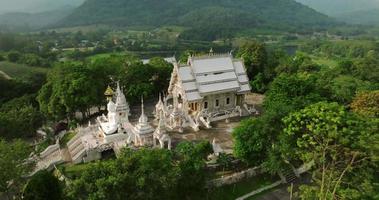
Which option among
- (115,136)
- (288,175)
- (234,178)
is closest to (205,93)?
(115,136)

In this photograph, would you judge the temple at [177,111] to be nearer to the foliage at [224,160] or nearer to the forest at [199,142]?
the foliage at [224,160]

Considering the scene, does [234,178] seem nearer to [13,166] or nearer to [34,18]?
[13,166]

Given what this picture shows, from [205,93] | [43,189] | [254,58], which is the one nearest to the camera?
[43,189]

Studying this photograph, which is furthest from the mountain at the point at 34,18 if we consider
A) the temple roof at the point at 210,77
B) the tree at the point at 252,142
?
the tree at the point at 252,142

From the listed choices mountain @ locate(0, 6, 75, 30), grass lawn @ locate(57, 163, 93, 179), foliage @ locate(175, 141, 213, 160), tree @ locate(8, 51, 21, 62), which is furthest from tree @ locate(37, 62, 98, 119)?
mountain @ locate(0, 6, 75, 30)

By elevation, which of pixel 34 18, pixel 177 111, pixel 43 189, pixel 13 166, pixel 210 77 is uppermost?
pixel 34 18

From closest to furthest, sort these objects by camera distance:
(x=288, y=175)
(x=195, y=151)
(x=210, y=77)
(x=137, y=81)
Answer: (x=195, y=151) < (x=288, y=175) < (x=210, y=77) < (x=137, y=81)

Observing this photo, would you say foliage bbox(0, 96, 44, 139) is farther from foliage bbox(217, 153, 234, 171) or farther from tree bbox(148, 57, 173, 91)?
foliage bbox(217, 153, 234, 171)
